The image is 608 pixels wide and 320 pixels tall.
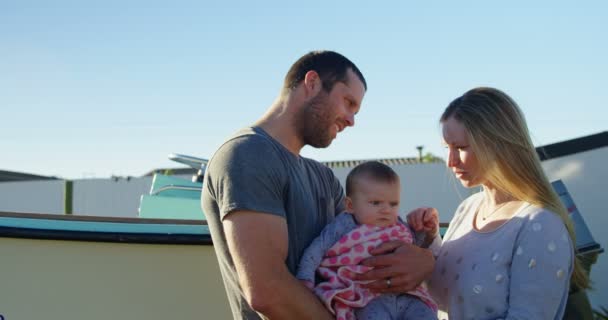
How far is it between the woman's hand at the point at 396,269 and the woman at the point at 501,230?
0.44ft

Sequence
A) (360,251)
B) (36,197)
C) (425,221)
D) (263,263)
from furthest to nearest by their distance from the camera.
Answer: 1. (36,197)
2. (425,221)
3. (360,251)
4. (263,263)

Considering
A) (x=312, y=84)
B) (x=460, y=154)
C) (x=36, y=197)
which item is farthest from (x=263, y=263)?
(x=36, y=197)

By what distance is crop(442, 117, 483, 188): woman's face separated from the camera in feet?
8.11

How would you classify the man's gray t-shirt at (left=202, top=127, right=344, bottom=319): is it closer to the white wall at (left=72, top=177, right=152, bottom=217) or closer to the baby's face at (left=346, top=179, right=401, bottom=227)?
the baby's face at (left=346, top=179, right=401, bottom=227)

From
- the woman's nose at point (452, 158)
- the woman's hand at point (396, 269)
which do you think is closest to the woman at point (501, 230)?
the woman's nose at point (452, 158)

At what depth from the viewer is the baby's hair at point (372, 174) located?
8.39ft

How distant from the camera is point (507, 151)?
2420 millimetres

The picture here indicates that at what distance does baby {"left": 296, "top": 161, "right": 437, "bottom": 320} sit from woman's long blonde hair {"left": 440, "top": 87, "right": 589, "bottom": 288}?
35 centimetres

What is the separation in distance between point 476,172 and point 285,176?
2.34 feet

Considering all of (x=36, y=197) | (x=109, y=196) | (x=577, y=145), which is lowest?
(x=36, y=197)

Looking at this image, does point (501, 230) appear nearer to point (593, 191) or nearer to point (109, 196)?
point (593, 191)

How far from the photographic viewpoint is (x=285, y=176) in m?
2.32

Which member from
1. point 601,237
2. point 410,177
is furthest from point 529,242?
point 410,177

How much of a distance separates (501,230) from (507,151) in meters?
0.28
